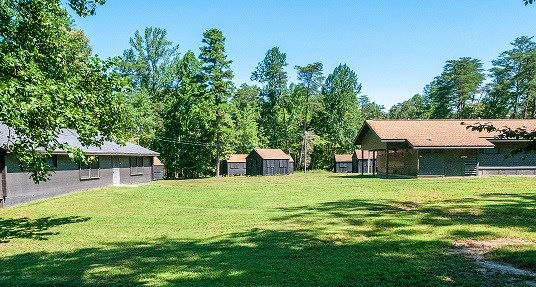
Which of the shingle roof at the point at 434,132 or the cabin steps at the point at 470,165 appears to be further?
the cabin steps at the point at 470,165

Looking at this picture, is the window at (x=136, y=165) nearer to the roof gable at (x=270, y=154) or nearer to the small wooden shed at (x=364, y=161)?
the roof gable at (x=270, y=154)

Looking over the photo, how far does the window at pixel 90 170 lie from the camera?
87.4 feet

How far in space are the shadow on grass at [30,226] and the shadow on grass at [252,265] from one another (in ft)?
11.2

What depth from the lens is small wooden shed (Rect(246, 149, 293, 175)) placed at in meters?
57.7

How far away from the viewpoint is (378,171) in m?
43.0

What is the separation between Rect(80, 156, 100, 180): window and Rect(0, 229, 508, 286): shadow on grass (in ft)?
62.3

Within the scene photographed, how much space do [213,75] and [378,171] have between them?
22.9 meters

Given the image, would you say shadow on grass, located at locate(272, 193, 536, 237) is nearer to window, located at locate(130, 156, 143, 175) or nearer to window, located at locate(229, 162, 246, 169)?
window, located at locate(130, 156, 143, 175)

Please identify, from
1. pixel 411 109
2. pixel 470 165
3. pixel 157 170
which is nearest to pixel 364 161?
pixel 470 165

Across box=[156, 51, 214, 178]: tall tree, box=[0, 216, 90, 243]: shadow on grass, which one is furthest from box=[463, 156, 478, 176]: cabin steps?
box=[0, 216, 90, 243]: shadow on grass

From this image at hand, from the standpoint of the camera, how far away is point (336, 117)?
72.6 metres

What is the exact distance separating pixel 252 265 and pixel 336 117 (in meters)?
67.5

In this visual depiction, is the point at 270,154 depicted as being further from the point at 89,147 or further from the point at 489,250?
the point at 489,250

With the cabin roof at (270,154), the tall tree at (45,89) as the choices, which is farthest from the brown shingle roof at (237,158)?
the tall tree at (45,89)
